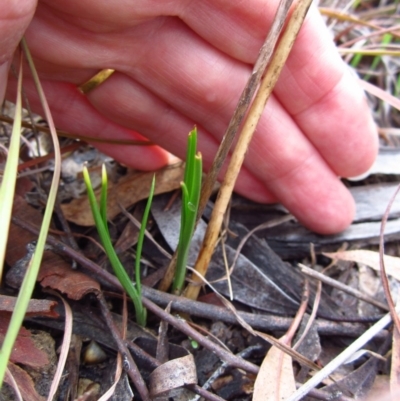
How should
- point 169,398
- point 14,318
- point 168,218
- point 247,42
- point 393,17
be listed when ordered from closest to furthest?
point 14,318, point 169,398, point 247,42, point 168,218, point 393,17

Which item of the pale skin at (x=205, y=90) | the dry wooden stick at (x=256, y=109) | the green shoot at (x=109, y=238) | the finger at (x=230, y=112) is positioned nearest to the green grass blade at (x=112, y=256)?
the green shoot at (x=109, y=238)

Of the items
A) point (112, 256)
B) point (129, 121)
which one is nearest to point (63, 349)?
point (112, 256)

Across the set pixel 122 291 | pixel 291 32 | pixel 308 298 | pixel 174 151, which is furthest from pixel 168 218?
pixel 291 32

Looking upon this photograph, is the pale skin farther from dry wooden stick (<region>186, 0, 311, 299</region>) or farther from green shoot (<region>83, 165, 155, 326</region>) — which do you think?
green shoot (<region>83, 165, 155, 326</region>)

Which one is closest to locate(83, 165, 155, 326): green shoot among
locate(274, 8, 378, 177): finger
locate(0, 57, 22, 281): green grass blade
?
locate(0, 57, 22, 281): green grass blade

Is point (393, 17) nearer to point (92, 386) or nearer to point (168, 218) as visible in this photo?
point (168, 218)

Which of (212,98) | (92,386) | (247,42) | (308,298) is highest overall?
(247,42)

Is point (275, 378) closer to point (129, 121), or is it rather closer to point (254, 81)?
point (254, 81)

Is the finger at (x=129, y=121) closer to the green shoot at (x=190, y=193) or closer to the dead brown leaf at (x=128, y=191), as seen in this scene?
the dead brown leaf at (x=128, y=191)
